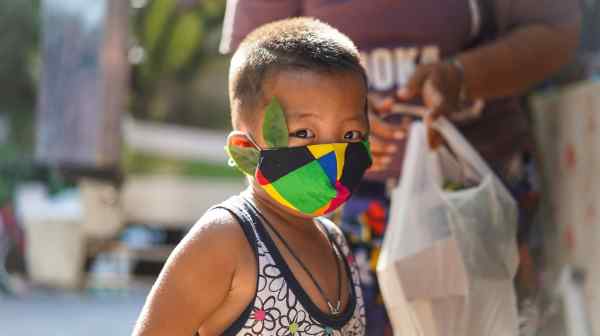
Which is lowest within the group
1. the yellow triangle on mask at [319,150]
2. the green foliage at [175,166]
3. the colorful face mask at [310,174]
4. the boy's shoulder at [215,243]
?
the green foliage at [175,166]

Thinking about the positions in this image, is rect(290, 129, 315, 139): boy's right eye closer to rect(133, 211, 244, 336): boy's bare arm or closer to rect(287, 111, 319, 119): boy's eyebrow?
rect(287, 111, 319, 119): boy's eyebrow

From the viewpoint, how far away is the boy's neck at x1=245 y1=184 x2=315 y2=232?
177cm

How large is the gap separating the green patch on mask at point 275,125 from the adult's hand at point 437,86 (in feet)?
1.60

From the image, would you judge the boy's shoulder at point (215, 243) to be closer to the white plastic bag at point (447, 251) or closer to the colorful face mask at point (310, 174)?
the colorful face mask at point (310, 174)

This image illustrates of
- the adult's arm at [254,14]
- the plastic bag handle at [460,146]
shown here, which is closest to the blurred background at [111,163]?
the adult's arm at [254,14]

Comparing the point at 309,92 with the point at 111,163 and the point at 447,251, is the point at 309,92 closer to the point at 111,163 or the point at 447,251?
the point at 447,251

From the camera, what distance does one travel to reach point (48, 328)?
251 inches

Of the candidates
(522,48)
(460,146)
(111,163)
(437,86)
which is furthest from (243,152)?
(111,163)

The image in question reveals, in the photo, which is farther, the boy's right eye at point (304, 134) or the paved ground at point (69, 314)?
the paved ground at point (69, 314)

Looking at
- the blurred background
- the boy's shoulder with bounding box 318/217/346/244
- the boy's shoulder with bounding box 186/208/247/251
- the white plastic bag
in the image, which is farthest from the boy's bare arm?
the blurred background

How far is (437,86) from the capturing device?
78.9 inches

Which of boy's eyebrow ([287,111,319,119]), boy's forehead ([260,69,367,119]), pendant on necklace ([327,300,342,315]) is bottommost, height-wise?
pendant on necklace ([327,300,342,315])

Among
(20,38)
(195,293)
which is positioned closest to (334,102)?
(195,293)

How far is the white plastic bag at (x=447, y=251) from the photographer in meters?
1.99
